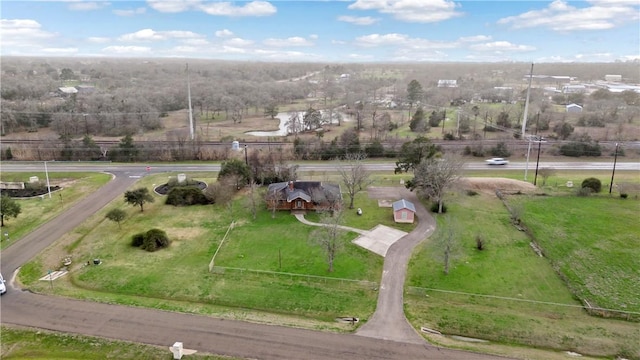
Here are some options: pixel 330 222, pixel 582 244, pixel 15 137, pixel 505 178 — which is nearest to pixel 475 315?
pixel 330 222

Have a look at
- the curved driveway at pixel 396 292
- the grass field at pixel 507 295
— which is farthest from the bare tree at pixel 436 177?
the grass field at pixel 507 295

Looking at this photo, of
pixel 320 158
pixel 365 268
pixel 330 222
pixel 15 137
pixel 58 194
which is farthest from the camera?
pixel 15 137

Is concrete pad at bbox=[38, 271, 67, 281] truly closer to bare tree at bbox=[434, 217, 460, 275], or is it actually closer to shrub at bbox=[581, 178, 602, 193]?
bare tree at bbox=[434, 217, 460, 275]

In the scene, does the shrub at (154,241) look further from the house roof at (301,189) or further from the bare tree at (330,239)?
the bare tree at (330,239)

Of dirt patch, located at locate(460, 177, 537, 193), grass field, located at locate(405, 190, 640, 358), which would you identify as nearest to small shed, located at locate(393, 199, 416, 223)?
grass field, located at locate(405, 190, 640, 358)

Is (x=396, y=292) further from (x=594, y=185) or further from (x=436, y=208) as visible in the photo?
(x=594, y=185)

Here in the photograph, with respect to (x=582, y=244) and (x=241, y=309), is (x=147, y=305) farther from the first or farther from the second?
(x=582, y=244)

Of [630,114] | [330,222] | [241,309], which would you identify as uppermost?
[630,114]
